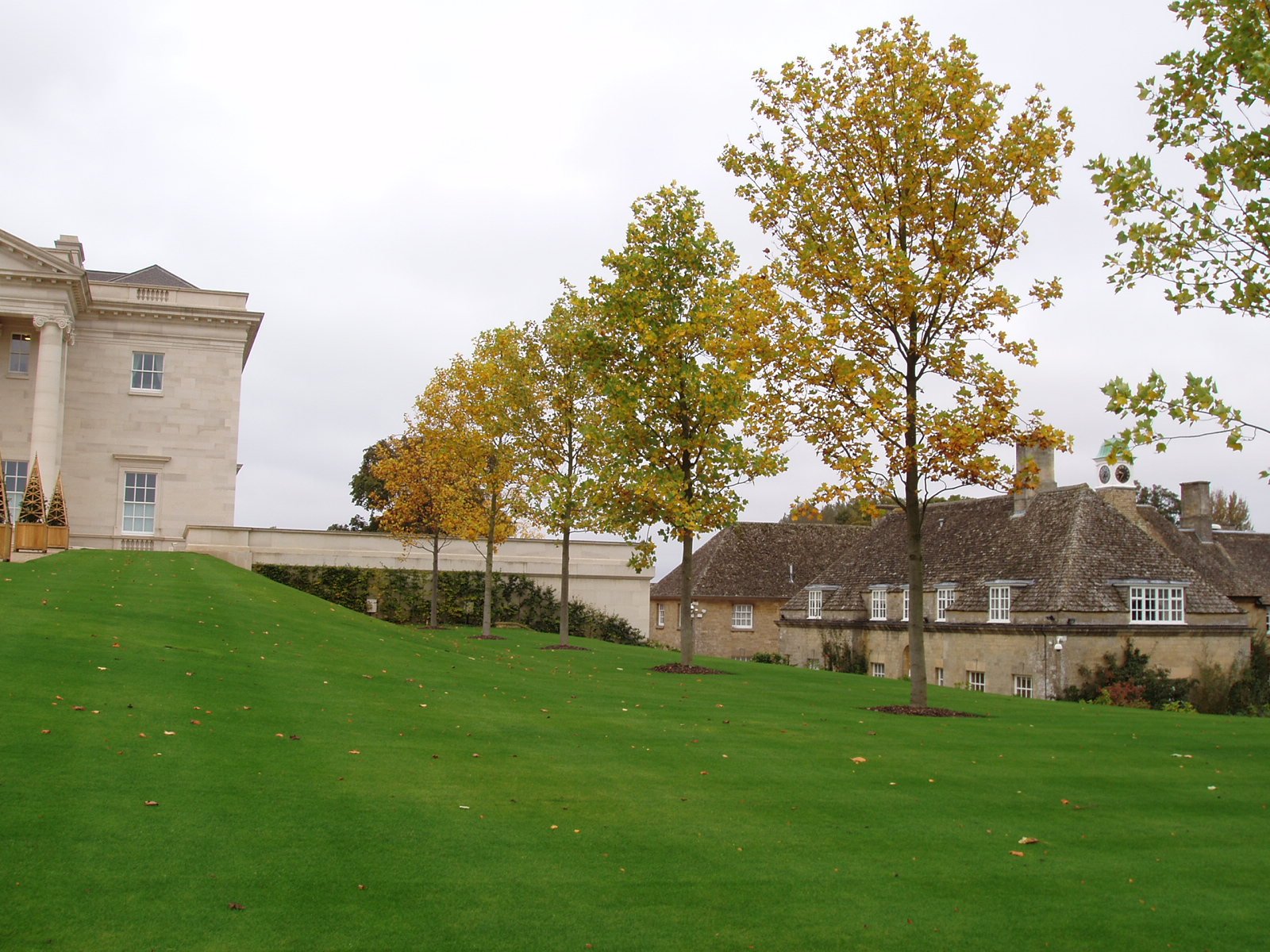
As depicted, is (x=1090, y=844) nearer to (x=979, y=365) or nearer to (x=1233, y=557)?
(x=979, y=365)

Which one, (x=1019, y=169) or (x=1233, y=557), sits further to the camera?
(x=1233, y=557)

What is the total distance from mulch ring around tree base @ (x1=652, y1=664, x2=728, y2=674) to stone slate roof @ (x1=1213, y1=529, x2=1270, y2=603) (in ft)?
129

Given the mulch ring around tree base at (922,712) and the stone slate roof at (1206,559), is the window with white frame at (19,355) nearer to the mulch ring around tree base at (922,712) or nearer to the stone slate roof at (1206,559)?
the mulch ring around tree base at (922,712)

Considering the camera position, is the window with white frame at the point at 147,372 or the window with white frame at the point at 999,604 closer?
the window with white frame at the point at 999,604

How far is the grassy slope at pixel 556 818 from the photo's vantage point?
7.66 metres

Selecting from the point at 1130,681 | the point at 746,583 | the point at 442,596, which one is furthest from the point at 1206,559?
the point at 442,596

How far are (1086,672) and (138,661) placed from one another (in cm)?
3179

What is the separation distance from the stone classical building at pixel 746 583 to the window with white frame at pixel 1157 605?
22.8 metres

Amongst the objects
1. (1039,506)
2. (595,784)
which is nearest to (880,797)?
(595,784)

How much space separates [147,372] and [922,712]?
39.6m

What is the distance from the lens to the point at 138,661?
51.6 ft

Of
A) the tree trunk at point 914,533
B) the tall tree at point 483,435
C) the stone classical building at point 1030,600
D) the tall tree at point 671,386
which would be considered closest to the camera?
the tree trunk at point 914,533

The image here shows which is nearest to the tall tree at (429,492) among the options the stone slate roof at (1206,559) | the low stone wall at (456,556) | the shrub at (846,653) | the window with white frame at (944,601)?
the low stone wall at (456,556)

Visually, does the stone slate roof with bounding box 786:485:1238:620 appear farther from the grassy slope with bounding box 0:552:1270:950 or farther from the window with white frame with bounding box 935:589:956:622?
the grassy slope with bounding box 0:552:1270:950
